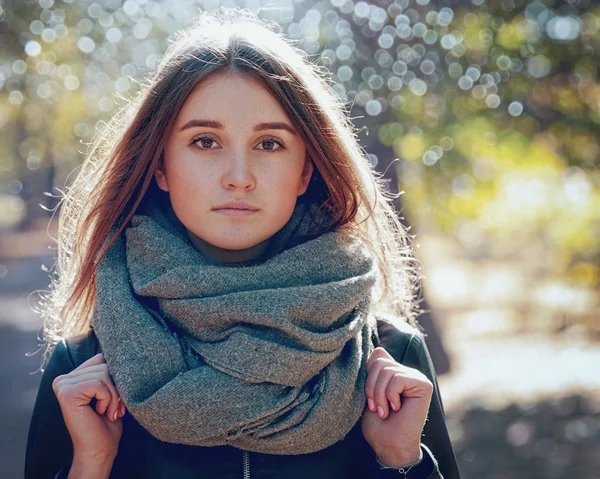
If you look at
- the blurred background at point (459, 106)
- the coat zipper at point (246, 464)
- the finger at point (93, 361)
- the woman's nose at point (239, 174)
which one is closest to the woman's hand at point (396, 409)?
the coat zipper at point (246, 464)

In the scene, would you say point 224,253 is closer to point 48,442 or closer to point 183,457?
point 183,457

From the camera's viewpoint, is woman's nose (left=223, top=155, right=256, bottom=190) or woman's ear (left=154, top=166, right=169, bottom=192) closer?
woman's nose (left=223, top=155, right=256, bottom=190)

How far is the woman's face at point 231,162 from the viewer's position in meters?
1.93

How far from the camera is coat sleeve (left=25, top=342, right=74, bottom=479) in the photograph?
6.39ft

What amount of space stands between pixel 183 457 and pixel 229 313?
0.38 meters

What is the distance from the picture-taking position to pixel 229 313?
1919 millimetres

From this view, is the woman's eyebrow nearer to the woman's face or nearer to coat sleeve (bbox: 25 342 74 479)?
the woman's face

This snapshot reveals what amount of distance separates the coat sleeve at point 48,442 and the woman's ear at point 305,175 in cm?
84

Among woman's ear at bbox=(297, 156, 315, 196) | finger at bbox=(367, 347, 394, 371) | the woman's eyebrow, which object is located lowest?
finger at bbox=(367, 347, 394, 371)

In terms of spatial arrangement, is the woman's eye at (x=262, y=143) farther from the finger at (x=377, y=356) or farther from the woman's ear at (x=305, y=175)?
the finger at (x=377, y=356)

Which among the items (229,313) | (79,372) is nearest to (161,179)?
(229,313)

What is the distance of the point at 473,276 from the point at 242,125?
1307cm

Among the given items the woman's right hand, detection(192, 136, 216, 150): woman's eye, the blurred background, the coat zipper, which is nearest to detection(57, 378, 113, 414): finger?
the woman's right hand

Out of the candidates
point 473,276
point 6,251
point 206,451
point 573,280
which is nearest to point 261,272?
point 206,451
